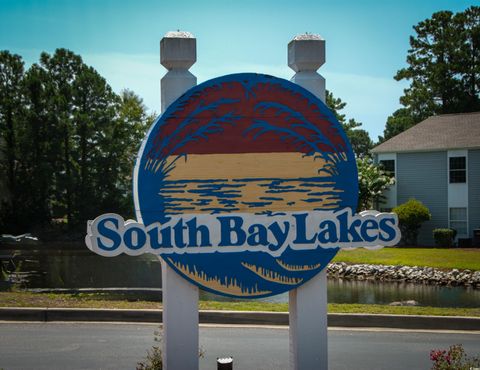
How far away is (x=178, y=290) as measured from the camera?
6.25m

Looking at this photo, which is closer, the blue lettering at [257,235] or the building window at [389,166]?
the blue lettering at [257,235]

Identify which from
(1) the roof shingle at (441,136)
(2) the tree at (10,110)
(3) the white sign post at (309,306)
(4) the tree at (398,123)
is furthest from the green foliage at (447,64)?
(3) the white sign post at (309,306)

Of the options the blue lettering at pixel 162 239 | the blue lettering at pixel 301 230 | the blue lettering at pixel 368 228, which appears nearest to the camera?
the blue lettering at pixel 162 239

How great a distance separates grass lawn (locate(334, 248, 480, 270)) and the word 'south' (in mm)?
18254

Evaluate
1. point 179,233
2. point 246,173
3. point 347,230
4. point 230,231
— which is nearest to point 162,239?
point 179,233

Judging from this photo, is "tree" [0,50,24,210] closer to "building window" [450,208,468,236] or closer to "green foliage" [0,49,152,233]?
"green foliage" [0,49,152,233]

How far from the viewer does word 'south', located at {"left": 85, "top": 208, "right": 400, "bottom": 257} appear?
5848 mm

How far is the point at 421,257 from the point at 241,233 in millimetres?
21230

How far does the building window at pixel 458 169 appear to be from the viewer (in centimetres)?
3178

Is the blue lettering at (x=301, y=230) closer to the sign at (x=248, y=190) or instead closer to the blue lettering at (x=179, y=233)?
the sign at (x=248, y=190)

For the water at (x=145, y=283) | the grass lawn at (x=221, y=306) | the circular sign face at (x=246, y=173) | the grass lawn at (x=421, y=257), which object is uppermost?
the circular sign face at (x=246, y=173)

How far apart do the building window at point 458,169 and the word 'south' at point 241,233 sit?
27.5 metres

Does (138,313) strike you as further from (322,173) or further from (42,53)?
(42,53)

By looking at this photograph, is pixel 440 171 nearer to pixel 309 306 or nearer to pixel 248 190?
pixel 309 306
